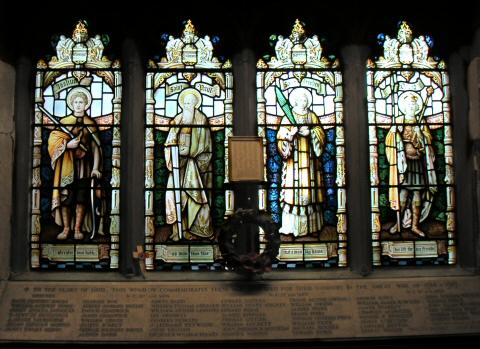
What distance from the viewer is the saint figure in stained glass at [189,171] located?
765 centimetres

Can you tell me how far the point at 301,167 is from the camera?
25.6ft

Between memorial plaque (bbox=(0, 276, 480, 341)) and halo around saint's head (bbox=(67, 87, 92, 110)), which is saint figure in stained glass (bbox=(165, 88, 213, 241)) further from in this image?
halo around saint's head (bbox=(67, 87, 92, 110))

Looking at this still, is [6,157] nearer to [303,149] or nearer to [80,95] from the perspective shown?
[80,95]

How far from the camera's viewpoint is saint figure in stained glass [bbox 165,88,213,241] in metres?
7.65

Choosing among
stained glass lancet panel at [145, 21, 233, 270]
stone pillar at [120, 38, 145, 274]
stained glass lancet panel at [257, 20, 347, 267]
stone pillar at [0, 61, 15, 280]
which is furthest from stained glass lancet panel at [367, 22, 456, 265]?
stone pillar at [0, 61, 15, 280]

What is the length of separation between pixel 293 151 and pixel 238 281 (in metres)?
1.49

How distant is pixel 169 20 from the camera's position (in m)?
8.02

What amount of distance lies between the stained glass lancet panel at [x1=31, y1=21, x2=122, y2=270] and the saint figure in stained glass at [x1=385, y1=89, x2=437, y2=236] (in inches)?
111

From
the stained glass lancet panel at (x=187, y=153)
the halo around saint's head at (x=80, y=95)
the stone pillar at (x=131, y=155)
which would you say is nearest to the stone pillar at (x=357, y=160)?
the stained glass lancet panel at (x=187, y=153)

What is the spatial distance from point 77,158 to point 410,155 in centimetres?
340

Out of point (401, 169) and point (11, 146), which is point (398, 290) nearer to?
point (401, 169)

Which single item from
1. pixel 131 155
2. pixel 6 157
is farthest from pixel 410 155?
pixel 6 157

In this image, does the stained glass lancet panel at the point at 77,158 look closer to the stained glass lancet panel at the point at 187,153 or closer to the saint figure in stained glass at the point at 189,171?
the stained glass lancet panel at the point at 187,153

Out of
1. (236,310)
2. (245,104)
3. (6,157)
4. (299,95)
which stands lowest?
(236,310)
